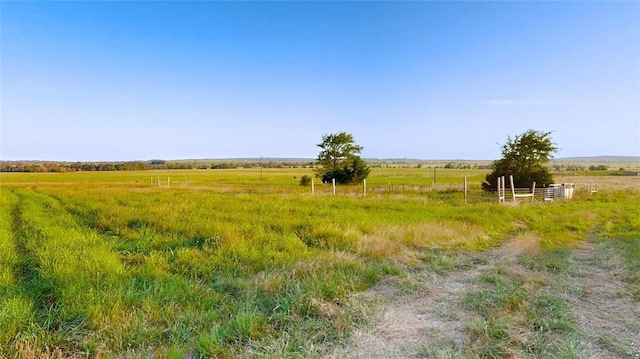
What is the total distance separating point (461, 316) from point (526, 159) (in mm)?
25505

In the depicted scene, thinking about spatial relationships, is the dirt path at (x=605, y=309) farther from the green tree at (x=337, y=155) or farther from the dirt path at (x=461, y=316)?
the green tree at (x=337, y=155)

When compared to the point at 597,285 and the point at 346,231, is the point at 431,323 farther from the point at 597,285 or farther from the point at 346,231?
the point at 346,231

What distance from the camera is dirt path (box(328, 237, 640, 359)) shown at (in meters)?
3.61

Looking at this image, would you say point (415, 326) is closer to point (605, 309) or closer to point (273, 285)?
point (273, 285)

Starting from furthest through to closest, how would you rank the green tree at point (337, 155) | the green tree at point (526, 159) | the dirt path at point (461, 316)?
1. the green tree at point (337, 155)
2. the green tree at point (526, 159)
3. the dirt path at point (461, 316)

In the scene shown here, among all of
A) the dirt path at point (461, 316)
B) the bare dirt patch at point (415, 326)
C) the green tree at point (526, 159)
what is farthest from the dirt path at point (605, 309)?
the green tree at point (526, 159)

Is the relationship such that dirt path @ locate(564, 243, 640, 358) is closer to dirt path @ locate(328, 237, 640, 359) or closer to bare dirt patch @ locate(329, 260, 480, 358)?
dirt path @ locate(328, 237, 640, 359)

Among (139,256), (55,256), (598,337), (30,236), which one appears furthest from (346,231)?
(30,236)

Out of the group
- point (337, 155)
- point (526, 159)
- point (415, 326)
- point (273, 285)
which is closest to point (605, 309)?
point (415, 326)

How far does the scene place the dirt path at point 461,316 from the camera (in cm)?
361

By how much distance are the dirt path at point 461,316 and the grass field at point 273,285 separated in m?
0.04

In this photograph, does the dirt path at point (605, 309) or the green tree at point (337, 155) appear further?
the green tree at point (337, 155)

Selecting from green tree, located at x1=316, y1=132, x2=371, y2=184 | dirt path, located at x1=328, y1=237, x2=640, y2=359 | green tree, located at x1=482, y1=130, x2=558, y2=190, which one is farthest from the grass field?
green tree, located at x1=316, y1=132, x2=371, y2=184

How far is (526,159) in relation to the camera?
2561 cm
